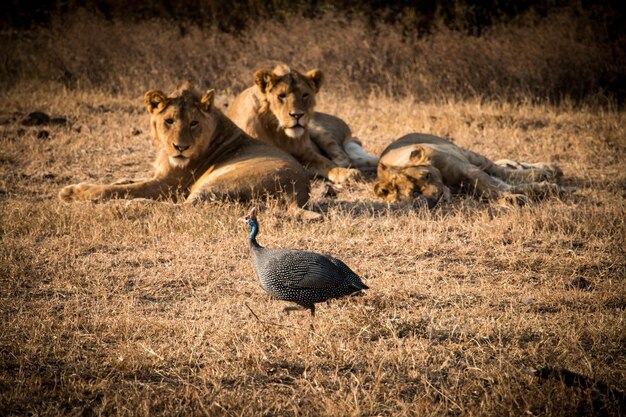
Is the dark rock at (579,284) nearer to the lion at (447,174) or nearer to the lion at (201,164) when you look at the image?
the lion at (447,174)

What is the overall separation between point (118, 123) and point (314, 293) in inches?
307

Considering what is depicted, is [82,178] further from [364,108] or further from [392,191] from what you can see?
[364,108]

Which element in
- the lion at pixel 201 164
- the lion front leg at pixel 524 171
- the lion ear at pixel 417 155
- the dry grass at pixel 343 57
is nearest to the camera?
the lion at pixel 201 164

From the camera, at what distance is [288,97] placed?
8.21m

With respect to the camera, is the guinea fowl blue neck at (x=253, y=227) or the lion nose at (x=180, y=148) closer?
the guinea fowl blue neck at (x=253, y=227)

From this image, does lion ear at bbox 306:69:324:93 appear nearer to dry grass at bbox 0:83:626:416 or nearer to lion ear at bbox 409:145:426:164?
dry grass at bbox 0:83:626:416

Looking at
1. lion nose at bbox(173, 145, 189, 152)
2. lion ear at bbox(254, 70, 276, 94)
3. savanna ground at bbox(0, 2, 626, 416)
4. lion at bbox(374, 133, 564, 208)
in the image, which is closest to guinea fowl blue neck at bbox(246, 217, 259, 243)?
savanna ground at bbox(0, 2, 626, 416)

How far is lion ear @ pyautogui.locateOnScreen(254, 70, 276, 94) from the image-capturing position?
8219mm

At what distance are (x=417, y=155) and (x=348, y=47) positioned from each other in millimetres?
6466

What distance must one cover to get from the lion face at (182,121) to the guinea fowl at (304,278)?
3136mm

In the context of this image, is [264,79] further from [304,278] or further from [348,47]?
[348,47]

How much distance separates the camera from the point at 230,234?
20.2ft

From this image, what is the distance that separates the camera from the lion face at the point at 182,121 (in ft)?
23.0

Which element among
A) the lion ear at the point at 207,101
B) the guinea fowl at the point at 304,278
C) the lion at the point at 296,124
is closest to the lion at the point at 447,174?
the lion at the point at 296,124
